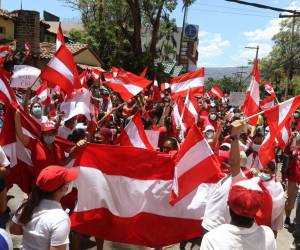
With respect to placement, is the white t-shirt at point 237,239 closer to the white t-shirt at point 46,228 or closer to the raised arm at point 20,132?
the white t-shirt at point 46,228

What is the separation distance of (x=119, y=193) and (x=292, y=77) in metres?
57.0

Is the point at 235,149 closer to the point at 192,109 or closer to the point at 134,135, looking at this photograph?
the point at 134,135

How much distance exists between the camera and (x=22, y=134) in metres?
4.88

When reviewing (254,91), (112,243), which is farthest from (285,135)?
(112,243)

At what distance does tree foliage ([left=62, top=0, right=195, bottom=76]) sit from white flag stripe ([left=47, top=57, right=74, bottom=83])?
24253 mm

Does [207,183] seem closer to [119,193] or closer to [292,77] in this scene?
[119,193]

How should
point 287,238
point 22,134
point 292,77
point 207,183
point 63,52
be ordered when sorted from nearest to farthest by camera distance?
point 207,183 → point 22,134 → point 63,52 → point 287,238 → point 292,77

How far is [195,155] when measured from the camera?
4375 millimetres

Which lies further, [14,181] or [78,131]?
[78,131]

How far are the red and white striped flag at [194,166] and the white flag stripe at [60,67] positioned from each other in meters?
2.37

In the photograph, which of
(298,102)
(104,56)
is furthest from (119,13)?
(298,102)

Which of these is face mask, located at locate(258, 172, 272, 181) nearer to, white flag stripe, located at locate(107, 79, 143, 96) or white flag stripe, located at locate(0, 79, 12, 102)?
white flag stripe, located at locate(0, 79, 12, 102)

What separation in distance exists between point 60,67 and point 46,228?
3.69 m

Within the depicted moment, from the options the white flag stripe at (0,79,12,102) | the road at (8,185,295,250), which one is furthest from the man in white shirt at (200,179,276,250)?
the white flag stripe at (0,79,12,102)
